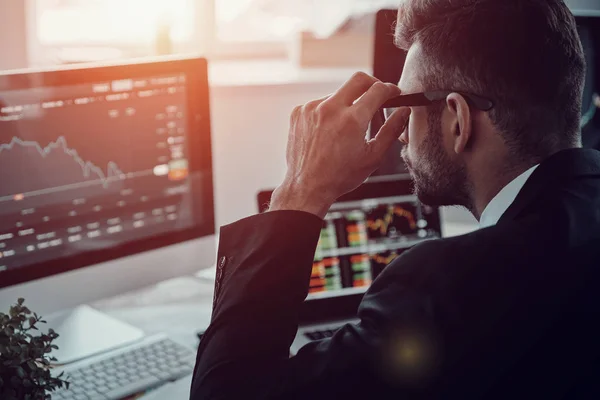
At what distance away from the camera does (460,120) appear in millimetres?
926

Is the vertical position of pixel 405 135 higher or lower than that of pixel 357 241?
higher

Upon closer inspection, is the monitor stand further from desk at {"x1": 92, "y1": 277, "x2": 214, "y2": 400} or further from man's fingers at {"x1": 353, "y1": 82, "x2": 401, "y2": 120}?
man's fingers at {"x1": 353, "y1": 82, "x2": 401, "y2": 120}

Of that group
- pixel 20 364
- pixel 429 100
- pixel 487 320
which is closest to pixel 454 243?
pixel 487 320

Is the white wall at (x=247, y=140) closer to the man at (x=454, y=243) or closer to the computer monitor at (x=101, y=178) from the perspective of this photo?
the computer monitor at (x=101, y=178)

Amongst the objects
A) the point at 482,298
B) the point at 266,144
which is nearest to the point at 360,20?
the point at 266,144

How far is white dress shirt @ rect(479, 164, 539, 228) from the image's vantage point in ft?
2.99

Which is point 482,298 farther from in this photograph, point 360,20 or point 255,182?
point 360,20

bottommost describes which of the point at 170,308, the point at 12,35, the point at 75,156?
the point at 170,308

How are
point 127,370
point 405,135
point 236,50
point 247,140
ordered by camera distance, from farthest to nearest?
point 236,50
point 247,140
point 127,370
point 405,135

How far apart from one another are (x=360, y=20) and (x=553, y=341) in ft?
5.19

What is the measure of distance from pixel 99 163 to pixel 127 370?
0.38 m

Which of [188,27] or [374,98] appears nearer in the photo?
[374,98]

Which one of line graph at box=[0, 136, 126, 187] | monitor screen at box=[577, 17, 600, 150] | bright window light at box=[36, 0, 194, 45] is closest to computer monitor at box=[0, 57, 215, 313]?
line graph at box=[0, 136, 126, 187]

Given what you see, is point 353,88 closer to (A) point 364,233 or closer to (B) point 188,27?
(A) point 364,233
